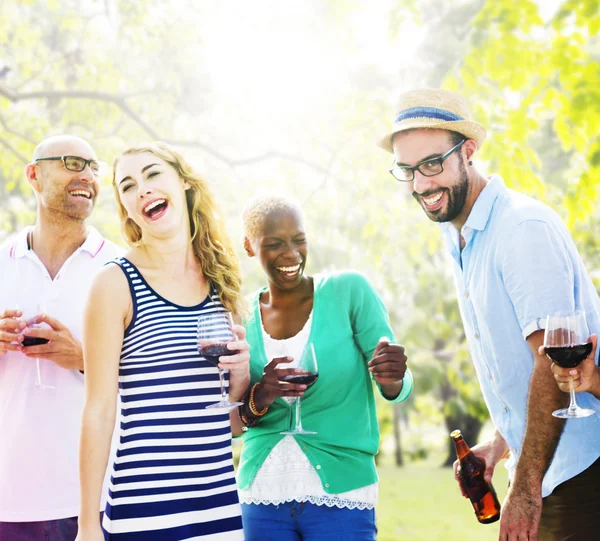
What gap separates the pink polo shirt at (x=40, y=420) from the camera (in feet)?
10.4

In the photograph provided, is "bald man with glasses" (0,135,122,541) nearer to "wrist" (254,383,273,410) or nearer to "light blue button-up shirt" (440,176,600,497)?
"wrist" (254,383,273,410)

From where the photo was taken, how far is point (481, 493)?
10.1ft

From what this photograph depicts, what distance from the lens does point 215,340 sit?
2.50 metres

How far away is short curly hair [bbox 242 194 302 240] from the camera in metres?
3.02

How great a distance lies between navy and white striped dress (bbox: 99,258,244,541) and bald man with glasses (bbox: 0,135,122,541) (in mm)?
744

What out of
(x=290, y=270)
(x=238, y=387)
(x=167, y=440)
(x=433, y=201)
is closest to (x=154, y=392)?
(x=167, y=440)

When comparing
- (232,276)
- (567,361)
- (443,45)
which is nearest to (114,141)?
(443,45)

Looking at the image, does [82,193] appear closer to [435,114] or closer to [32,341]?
[32,341]

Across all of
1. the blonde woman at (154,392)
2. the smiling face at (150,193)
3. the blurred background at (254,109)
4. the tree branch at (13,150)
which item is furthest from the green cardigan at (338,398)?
the tree branch at (13,150)

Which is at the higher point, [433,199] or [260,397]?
[433,199]

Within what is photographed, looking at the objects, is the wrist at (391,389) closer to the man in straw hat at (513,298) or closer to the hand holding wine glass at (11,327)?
the man in straw hat at (513,298)

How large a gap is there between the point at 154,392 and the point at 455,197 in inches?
49.3

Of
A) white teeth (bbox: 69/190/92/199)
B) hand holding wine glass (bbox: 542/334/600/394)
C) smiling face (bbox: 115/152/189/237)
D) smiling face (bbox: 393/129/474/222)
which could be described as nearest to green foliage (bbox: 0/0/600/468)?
white teeth (bbox: 69/190/92/199)

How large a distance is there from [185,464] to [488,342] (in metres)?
1.09
